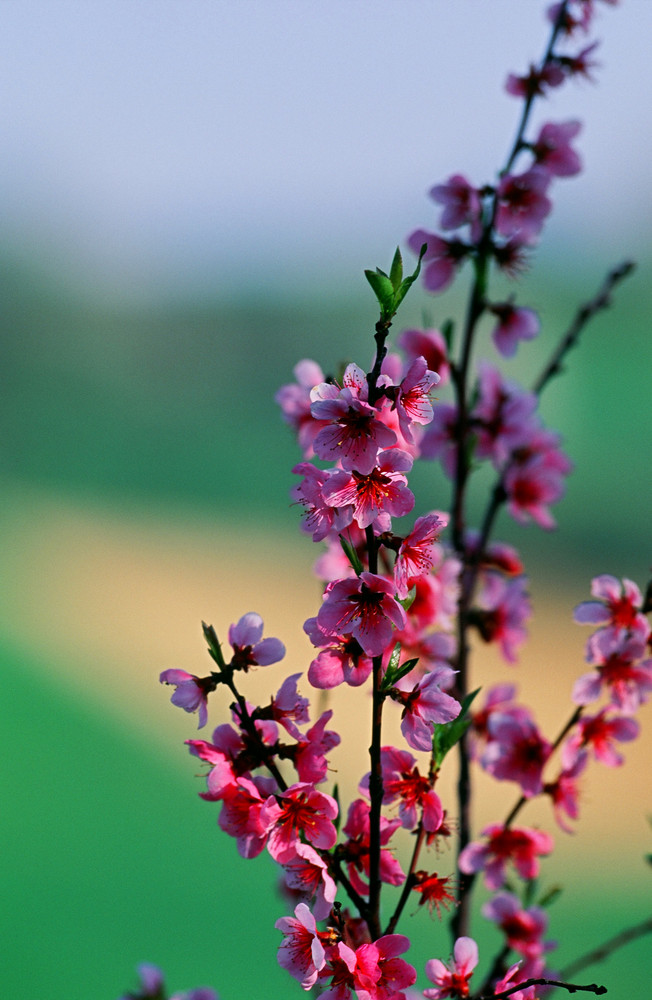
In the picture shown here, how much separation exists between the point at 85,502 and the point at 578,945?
273 inches

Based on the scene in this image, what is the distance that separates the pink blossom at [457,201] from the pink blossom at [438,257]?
19 mm

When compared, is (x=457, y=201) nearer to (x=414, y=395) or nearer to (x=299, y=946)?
(x=414, y=395)

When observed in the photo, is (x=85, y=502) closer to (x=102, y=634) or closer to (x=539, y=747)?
(x=102, y=634)

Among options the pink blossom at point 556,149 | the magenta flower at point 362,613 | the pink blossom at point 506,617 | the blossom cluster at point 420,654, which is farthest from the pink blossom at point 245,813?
the pink blossom at point 556,149

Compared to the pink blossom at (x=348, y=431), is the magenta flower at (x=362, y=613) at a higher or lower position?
lower

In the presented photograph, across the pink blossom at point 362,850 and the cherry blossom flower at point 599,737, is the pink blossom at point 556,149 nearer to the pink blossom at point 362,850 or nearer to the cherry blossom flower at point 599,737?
the cherry blossom flower at point 599,737

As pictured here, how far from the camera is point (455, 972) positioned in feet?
1.65

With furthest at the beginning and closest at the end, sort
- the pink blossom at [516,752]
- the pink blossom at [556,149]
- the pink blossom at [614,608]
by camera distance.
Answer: the pink blossom at [556,149] < the pink blossom at [516,752] < the pink blossom at [614,608]

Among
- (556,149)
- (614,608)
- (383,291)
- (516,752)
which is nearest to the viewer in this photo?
(383,291)

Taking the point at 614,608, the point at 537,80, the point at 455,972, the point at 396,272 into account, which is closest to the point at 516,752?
the point at 614,608

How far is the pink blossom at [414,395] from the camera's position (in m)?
0.43

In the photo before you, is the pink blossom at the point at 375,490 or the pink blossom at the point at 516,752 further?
the pink blossom at the point at 516,752

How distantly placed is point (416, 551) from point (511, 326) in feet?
1.67

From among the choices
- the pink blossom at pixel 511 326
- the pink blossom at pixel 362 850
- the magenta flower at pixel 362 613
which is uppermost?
the pink blossom at pixel 511 326
